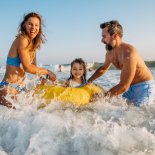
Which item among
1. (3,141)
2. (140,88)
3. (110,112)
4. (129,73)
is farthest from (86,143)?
(140,88)

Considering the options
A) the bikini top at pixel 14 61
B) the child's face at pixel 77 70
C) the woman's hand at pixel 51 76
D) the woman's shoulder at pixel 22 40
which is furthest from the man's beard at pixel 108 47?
the bikini top at pixel 14 61

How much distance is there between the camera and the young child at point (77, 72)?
21.8ft

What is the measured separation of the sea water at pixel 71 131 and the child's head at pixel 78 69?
5.73ft

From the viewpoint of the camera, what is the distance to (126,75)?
5.37 m

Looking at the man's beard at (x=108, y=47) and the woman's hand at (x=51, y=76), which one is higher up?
the man's beard at (x=108, y=47)

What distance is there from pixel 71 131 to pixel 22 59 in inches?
72.7

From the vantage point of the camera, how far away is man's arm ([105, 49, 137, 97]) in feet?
17.5

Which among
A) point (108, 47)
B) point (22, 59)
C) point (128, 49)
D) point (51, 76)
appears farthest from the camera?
point (108, 47)

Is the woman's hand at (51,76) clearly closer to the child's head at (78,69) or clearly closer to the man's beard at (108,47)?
the man's beard at (108,47)

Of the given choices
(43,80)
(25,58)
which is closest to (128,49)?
(43,80)

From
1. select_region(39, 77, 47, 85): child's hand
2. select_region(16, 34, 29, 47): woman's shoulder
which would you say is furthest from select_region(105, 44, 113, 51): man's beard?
select_region(16, 34, 29, 47): woman's shoulder

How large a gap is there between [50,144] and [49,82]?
194cm

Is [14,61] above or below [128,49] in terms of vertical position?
below

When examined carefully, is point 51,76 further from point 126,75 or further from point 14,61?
point 126,75
